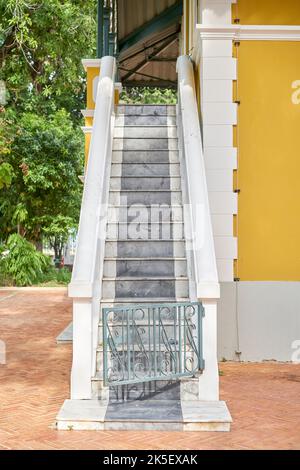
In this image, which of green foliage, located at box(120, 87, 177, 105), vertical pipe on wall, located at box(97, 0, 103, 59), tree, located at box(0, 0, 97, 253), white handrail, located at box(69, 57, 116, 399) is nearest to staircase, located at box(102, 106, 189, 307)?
white handrail, located at box(69, 57, 116, 399)

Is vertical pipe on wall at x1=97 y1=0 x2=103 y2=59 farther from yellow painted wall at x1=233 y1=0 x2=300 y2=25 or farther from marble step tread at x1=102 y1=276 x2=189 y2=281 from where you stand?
marble step tread at x1=102 y1=276 x2=189 y2=281

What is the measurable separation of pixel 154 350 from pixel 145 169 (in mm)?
3923

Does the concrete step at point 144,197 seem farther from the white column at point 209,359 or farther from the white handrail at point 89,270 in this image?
the white column at point 209,359

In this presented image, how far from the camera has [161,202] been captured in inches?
338

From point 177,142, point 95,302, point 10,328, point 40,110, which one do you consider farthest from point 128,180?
point 40,110

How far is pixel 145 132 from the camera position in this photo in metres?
10.1

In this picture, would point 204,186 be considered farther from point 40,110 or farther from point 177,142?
point 40,110

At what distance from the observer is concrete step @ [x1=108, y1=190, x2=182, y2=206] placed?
8562 millimetres

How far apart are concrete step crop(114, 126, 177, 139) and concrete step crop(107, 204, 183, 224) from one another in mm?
1862

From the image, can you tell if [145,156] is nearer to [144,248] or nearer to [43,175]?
[144,248]

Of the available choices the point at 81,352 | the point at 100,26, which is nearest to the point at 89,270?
the point at 81,352

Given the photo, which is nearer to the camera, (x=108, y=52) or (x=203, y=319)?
(x=203, y=319)
